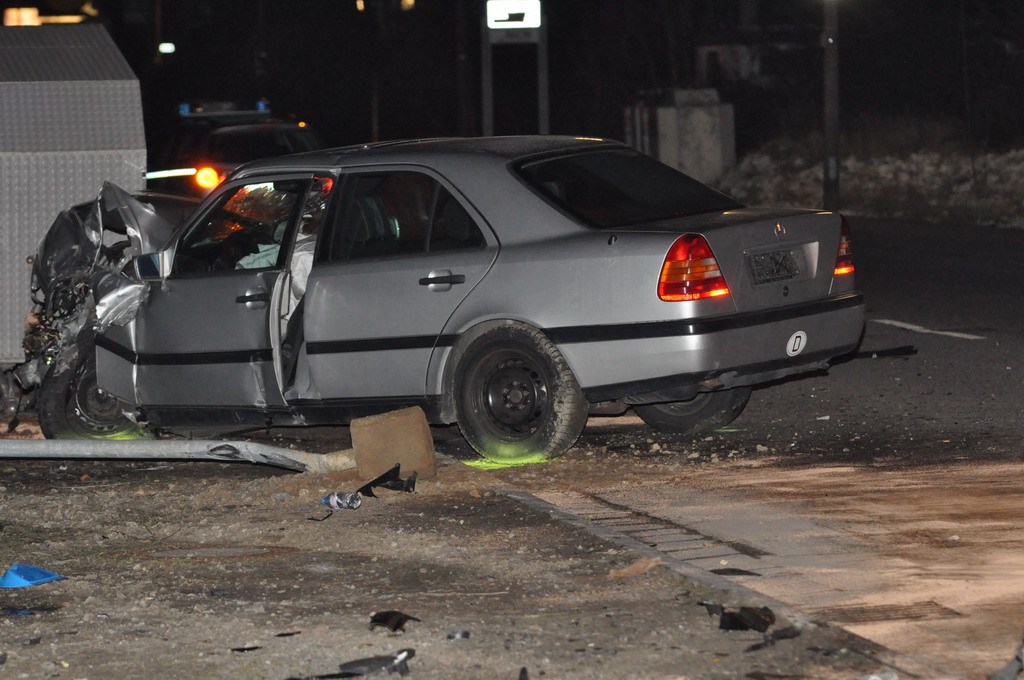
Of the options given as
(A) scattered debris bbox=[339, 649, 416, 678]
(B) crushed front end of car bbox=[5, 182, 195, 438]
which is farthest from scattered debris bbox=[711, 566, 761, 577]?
(B) crushed front end of car bbox=[5, 182, 195, 438]

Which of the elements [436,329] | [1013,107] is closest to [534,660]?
[436,329]

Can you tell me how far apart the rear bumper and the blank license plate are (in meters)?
0.15

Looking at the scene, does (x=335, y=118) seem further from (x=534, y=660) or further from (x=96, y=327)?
(x=534, y=660)

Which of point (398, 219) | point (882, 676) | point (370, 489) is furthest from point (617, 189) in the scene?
point (882, 676)

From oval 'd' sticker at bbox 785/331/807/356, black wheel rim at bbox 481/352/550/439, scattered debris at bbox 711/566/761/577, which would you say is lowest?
scattered debris at bbox 711/566/761/577

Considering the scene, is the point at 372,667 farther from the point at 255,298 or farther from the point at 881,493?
the point at 255,298

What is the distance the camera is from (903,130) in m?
32.0

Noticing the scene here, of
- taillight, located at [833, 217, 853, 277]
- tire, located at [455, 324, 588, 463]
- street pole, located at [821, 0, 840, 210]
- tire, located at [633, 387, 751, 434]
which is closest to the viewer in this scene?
tire, located at [455, 324, 588, 463]

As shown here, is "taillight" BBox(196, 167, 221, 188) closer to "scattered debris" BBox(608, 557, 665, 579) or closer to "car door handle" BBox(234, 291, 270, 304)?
"car door handle" BBox(234, 291, 270, 304)

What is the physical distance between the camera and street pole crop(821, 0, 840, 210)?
2406 cm

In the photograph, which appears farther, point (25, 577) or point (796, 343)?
point (796, 343)

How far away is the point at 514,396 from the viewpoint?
7438 millimetres

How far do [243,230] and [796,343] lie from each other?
2.86 metres

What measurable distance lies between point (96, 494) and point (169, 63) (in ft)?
156
